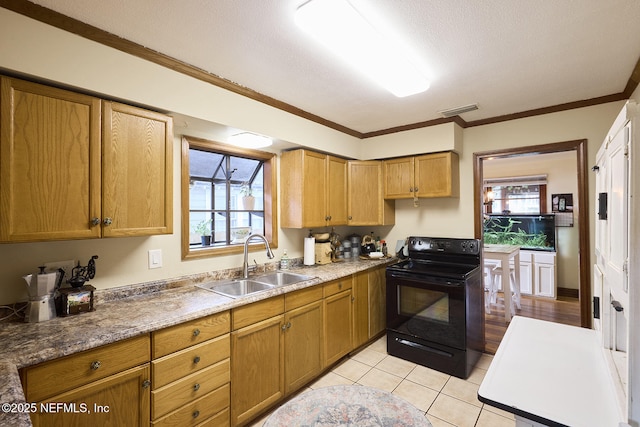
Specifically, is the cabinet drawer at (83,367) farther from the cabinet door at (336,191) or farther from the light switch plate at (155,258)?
the cabinet door at (336,191)

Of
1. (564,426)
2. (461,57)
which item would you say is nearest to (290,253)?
(461,57)

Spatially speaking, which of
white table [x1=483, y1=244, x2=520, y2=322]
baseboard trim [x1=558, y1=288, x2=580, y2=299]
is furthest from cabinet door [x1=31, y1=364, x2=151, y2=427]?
baseboard trim [x1=558, y1=288, x2=580, y2=299]

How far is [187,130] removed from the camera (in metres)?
2.33

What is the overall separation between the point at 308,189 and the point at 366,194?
891mm

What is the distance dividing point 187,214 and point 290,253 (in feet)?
3.93

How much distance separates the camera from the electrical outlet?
1.69 m

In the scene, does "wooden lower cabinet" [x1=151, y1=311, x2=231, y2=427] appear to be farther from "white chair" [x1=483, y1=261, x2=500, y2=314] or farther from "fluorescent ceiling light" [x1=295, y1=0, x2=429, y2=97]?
"white chair" [x1=483, y1=261, x2=500, y2=314]

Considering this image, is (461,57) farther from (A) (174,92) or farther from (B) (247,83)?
(A) (174,92)

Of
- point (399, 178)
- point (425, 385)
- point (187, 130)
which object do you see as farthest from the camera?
point (399, 178)

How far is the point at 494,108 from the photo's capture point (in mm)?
2869

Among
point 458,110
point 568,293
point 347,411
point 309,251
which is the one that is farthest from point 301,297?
point 568,293

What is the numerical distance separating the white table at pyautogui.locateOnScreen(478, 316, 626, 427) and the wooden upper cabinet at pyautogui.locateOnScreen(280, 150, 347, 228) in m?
1.94

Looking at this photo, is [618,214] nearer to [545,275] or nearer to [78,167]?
[78,167]

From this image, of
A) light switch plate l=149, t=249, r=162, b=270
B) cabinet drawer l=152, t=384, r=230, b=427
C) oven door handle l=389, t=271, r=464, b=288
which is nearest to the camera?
cabinet drawer l=152, t=384, r=230, b=427
